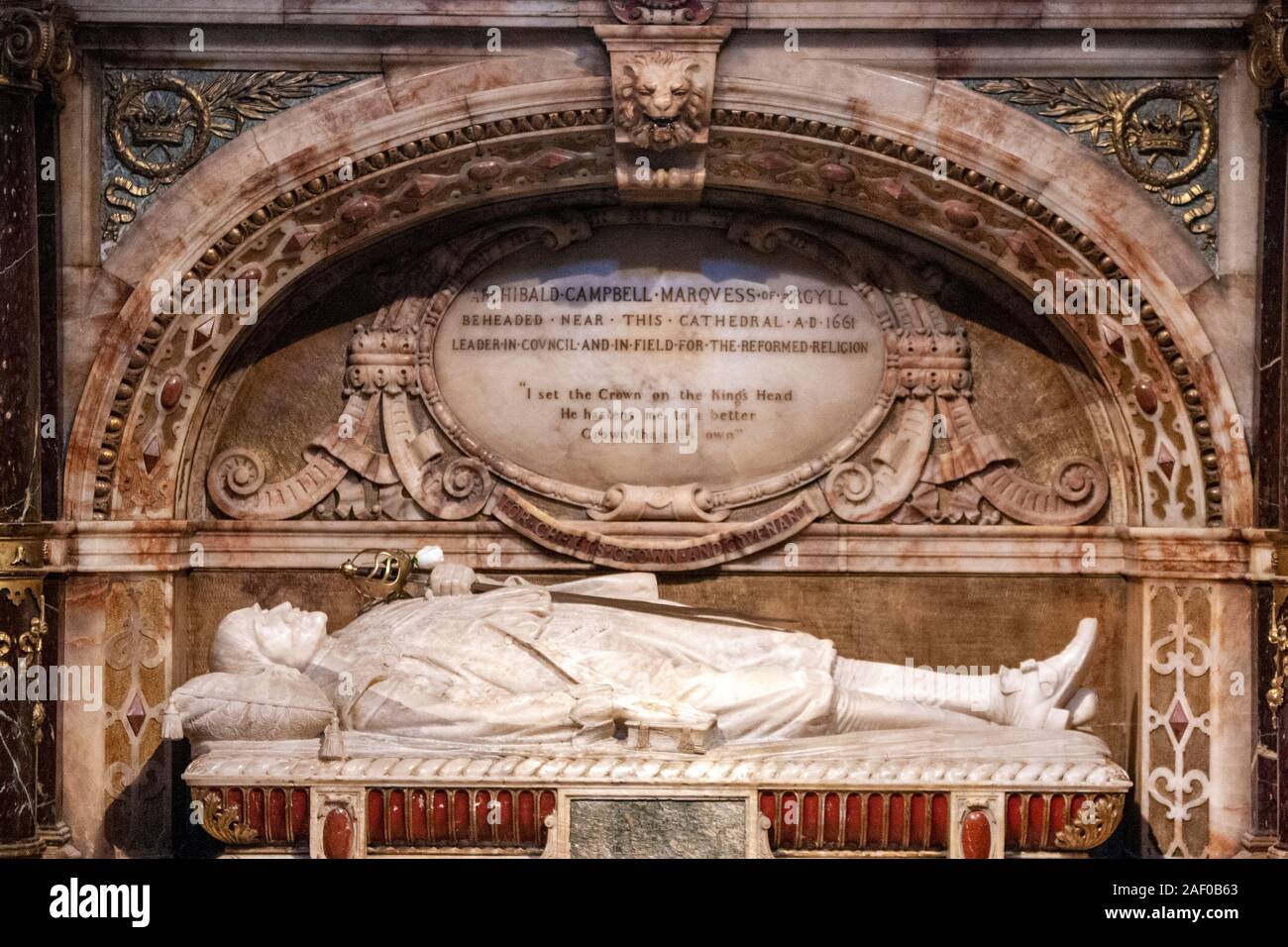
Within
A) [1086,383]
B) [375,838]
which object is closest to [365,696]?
[375,838]

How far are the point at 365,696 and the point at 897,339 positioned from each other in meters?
2.47

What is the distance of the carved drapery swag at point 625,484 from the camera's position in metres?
7.18

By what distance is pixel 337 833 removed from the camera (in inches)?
A: 236

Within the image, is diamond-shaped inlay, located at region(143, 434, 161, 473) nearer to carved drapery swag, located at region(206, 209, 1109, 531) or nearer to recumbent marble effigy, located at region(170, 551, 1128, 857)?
carved drapery swag, located at region(206, 209, 1109, 531)

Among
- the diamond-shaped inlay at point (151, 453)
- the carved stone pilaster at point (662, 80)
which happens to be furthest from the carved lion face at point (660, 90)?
the diamond-shaped inlay at point (151, 453)

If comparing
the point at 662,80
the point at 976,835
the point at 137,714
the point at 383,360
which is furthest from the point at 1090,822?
the point at 137,714

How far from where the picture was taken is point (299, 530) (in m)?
7.17

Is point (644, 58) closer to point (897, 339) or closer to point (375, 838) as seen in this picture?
point (897, 339)

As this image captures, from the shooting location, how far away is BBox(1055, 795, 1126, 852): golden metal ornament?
6.08m

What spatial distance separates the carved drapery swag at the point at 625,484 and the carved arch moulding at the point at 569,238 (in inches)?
0.5

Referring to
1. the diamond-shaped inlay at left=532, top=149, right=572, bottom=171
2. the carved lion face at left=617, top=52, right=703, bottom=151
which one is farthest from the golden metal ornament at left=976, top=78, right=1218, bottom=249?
the diamond-shaped inlay at left=532, top=149, right=572, bottom=171

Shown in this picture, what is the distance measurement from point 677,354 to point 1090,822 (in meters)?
2.38
